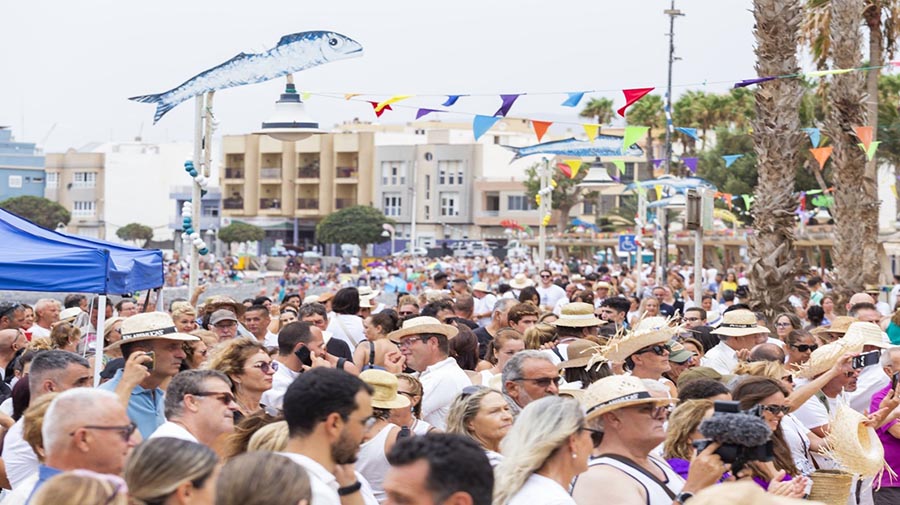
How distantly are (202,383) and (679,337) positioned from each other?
19.6ft

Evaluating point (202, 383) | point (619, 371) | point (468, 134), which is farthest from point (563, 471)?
point (468, 134)

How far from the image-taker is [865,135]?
63.0 ft

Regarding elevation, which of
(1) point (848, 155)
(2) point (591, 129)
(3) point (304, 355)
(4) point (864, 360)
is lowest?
(3) point (304, 355)

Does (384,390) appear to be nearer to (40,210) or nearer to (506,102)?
(506,102)

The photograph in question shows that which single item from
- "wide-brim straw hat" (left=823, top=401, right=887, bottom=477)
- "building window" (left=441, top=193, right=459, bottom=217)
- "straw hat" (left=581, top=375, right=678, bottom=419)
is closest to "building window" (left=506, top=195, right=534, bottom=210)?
"building window" (left=441, top=193, right=459, bottom=217)

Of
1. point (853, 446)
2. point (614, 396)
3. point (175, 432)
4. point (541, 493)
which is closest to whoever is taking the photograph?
point (541, 493)

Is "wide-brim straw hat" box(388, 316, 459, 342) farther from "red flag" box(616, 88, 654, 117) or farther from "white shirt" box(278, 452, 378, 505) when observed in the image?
"red flag" box(616, 88, 654, 117)

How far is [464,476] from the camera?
154 inches

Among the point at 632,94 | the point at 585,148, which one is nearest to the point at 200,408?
the point at 632,94

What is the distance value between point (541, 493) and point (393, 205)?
9998 centimetres

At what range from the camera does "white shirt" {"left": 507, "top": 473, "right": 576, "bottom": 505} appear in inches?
178

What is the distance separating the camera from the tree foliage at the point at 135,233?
10100 cm

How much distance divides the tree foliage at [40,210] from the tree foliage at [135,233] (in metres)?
Result: 4.52

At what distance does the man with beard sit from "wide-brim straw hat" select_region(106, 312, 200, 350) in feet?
10.1
